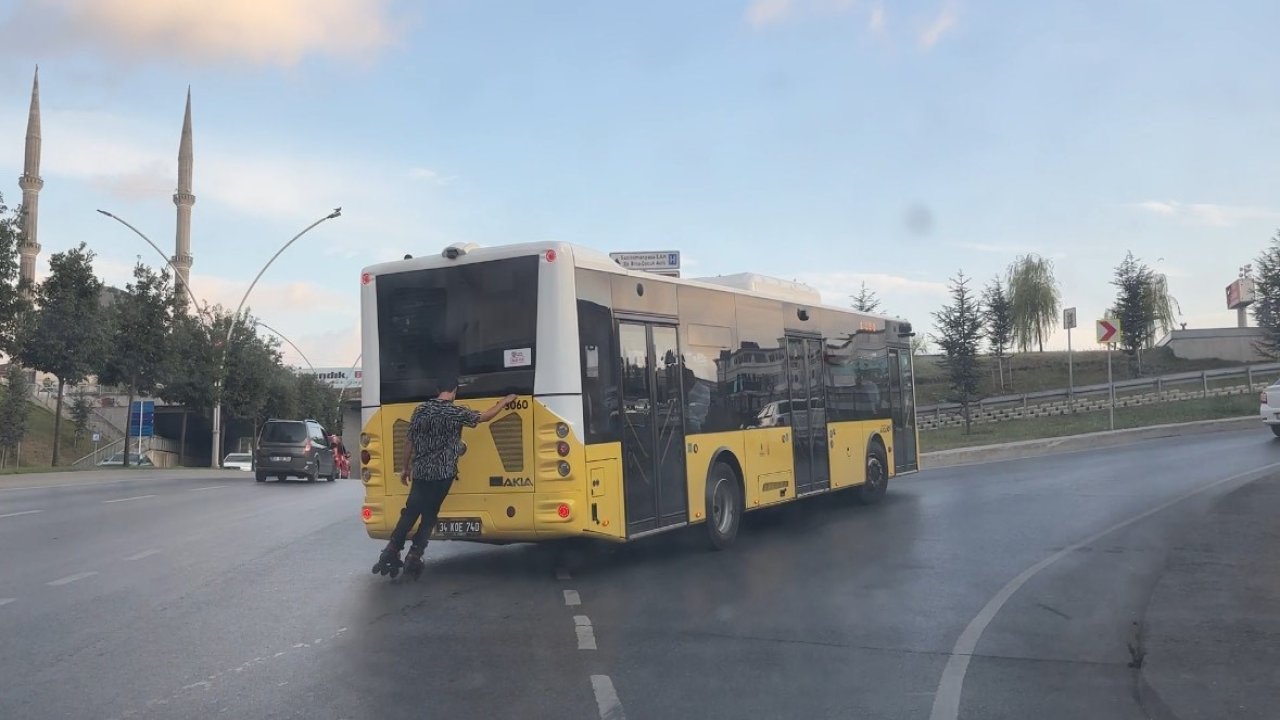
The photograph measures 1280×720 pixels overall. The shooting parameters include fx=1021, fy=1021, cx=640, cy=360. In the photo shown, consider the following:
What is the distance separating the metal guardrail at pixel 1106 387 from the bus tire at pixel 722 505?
3304 centimetres

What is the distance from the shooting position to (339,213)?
36812mm

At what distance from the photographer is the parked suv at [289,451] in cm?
2977

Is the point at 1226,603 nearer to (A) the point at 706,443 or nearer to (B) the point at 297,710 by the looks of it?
(A) the point at 706,443

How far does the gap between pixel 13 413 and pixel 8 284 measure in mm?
21144

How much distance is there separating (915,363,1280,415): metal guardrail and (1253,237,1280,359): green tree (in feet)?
5.06

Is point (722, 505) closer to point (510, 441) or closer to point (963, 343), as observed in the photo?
point (510, 441)

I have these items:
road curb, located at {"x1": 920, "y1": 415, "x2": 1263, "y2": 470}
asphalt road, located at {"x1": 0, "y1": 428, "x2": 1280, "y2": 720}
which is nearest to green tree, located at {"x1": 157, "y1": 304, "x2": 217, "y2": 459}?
asphalt road, located at {"x1": 0, "y1": 428, "x2": 1280, "y2": 720}

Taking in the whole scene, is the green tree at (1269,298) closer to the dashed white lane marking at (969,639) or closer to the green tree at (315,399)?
the dashed white lane marking at (969,639)

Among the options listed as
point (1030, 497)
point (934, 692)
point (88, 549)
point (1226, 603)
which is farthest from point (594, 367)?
point (1030, 497)

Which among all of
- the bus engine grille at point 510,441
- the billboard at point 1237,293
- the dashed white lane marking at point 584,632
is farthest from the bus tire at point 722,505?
the billboard at point 1237,293

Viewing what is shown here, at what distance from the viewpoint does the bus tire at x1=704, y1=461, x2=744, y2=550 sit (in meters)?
11.4

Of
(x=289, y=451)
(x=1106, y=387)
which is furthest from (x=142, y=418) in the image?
(x=1106, y=387)

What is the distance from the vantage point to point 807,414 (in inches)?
544

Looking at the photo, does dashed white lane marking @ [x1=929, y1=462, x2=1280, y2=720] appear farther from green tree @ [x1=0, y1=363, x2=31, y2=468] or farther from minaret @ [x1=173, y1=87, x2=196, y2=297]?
minaret @ [x1=173, y1=87, x2=196, y2=297]
